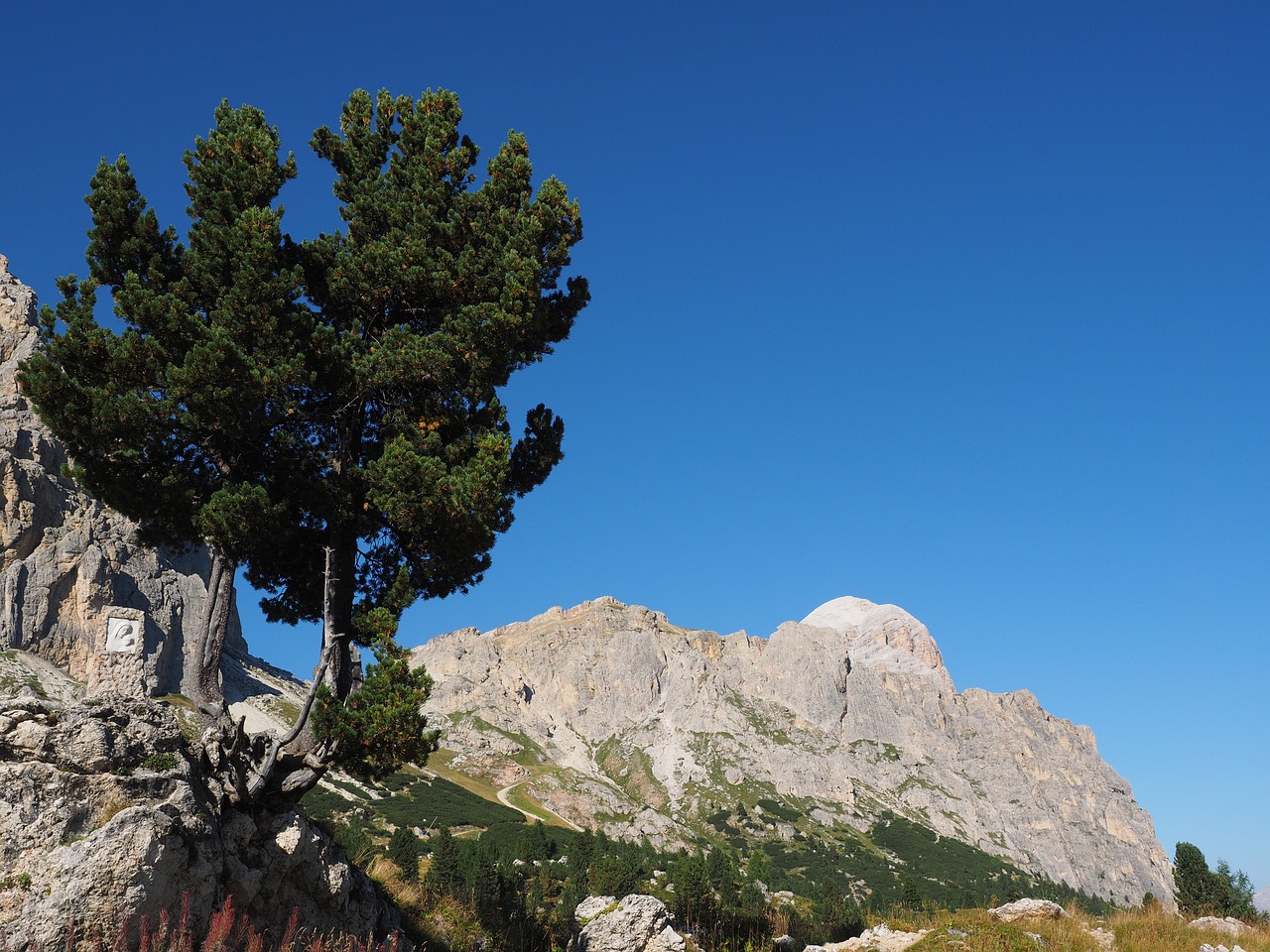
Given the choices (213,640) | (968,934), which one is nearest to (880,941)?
(968,934)

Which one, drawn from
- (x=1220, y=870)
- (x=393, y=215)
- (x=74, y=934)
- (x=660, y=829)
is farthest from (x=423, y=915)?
(x=660, y=829)

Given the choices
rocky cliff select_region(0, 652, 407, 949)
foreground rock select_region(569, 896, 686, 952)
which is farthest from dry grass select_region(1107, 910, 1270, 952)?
rocky cliff select_region(0, 652, 407, 949)

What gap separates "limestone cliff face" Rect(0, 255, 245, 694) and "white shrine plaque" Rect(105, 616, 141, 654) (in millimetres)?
2633

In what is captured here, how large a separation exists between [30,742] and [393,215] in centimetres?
1118

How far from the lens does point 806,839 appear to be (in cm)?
18112

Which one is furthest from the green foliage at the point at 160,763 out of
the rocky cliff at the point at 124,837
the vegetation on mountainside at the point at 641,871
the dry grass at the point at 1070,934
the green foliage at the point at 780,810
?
the green foliage at the point at 780,810

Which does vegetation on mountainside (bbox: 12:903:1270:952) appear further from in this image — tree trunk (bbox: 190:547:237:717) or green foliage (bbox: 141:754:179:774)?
tree trunk (bbox: 190:547:237:717)

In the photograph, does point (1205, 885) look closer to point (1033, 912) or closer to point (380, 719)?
point (1033, 912)

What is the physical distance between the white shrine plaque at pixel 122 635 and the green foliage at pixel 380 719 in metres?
145

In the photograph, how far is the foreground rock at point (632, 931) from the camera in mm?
16859

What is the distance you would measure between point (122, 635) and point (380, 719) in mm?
147436

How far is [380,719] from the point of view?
556 inches

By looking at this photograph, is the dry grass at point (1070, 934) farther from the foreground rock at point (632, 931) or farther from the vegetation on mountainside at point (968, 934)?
the foreground rock at point (632, 931)

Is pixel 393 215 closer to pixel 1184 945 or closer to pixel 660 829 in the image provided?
pixel 1184 945
